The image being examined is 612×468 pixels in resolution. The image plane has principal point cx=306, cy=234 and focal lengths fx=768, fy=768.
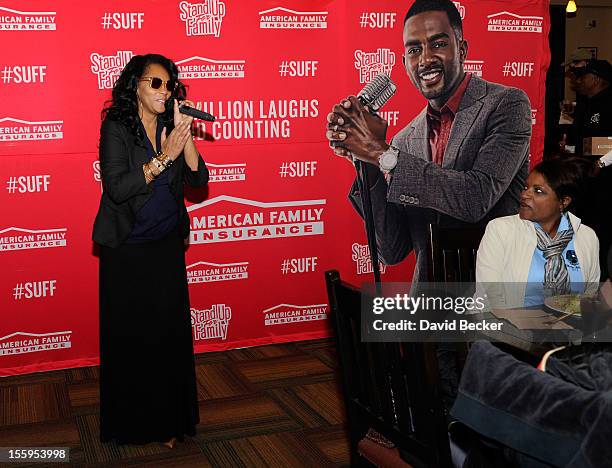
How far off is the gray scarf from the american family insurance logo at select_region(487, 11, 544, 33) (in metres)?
2.49

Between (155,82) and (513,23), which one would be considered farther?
(513,23)

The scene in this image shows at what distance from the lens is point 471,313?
2412mm

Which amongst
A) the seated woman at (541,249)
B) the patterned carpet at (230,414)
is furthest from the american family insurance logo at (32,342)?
the seated woman at (541,249)

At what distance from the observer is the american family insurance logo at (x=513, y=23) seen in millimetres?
4949

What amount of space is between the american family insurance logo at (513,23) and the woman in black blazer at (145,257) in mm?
2533

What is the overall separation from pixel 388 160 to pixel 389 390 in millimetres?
3004

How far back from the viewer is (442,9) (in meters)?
4.76

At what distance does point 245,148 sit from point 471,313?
2.41 m

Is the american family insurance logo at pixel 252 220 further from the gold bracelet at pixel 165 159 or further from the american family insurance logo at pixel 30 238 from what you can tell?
the gold bracelet at pixel 165 159

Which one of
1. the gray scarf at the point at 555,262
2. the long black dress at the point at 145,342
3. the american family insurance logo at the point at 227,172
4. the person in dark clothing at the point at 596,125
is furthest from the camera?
the person in dark clothing at the point at 596,125

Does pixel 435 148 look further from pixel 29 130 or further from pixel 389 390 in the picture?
pixel 389 390

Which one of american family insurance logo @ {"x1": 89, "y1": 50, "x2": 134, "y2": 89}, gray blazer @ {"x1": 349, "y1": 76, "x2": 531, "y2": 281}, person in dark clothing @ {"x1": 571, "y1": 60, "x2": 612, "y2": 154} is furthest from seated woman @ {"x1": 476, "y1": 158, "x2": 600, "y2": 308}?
person in dark clothing @ {"x1": 571, "y1": 60, "x2": 612, "y2": 154}

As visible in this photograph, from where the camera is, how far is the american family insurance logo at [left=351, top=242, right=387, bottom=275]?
4844mm

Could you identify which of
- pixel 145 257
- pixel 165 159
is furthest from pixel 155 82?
pixel 145 257
